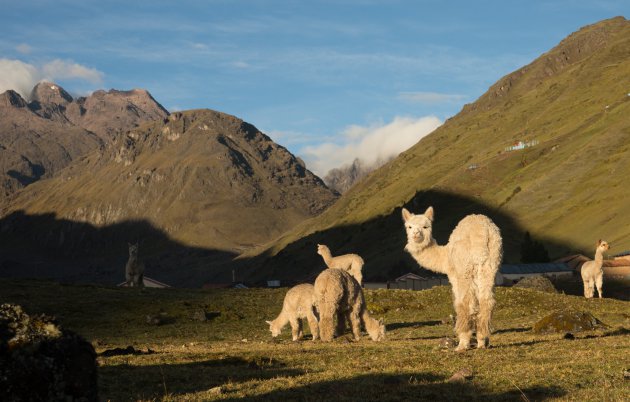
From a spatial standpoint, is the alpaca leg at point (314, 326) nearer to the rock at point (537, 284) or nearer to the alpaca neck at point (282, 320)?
the alpaca neck at point (282, 320)

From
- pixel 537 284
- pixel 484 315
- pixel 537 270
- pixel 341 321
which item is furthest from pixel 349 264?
pixel 537 270

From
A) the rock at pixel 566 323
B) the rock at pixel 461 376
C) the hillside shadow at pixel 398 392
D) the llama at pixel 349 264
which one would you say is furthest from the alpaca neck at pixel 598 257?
the hillside shadow at pixel 398 392

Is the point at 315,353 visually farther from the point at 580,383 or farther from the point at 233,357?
the point at 580,383

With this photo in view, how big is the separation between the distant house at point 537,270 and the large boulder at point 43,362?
5965 inches

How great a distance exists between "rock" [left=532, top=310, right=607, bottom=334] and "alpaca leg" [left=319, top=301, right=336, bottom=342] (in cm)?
861

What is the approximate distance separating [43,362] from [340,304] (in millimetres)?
19911

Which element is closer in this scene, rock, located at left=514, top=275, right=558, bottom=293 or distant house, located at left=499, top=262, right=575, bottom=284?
rock, located at left=514, top=275, right=558, bottom=293

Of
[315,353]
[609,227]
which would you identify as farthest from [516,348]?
[609,227]

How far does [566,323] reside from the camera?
31.7 meters

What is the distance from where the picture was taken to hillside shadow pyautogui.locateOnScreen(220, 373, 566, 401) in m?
15.0

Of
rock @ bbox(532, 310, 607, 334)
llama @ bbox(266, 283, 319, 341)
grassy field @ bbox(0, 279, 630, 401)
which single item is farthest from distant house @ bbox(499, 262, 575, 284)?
llama @ bbox(266, 283, 319, 341)

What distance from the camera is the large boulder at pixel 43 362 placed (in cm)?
1023

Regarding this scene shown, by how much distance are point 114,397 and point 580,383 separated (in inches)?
388

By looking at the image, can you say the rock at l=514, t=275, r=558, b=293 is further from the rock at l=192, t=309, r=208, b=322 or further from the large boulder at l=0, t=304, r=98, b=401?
the large boulder at l=0, t=304, r=98, b=401
